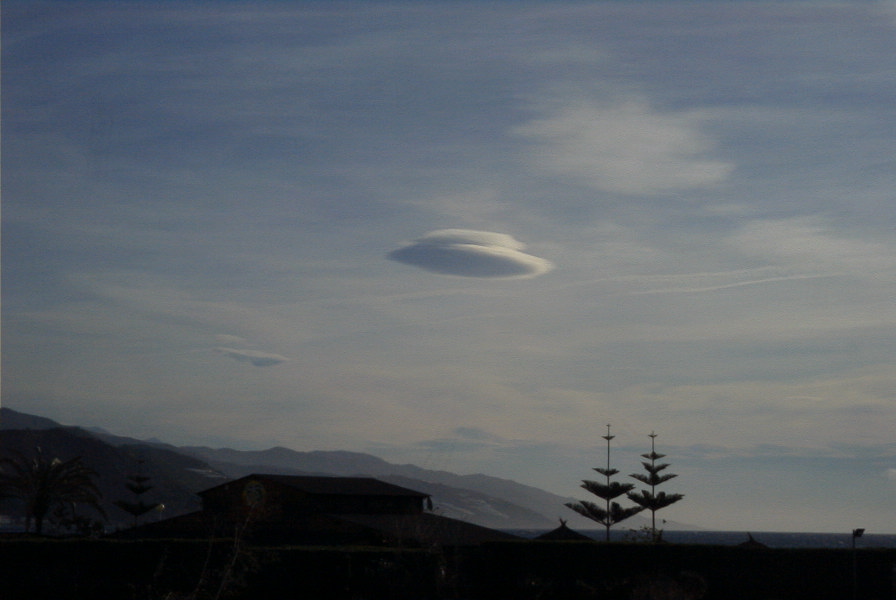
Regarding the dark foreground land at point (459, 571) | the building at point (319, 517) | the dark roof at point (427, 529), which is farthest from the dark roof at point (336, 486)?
the dark foreground land at point (459, 571)

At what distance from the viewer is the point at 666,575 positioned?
40.3 metres

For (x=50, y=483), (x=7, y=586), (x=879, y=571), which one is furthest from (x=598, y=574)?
(x=50, y=483)

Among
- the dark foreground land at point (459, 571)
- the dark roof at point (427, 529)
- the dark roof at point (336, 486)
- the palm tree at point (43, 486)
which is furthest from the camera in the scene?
the palm tree at point (43, 486)

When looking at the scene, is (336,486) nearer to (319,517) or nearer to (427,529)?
(319,517)

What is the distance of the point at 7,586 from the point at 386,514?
2434 centimetres

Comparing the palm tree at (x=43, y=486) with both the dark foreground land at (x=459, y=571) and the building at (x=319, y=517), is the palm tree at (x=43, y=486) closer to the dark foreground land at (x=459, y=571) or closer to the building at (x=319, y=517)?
the building at (x=319, y=517)

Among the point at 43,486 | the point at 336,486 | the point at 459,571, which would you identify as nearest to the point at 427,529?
the point at 336,486

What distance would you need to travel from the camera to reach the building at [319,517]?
51781 mm

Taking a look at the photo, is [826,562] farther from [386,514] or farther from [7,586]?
[7,586]

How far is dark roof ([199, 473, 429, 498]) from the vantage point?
58.5 m

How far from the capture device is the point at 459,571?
40.4 metres

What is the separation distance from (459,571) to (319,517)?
15.7 m

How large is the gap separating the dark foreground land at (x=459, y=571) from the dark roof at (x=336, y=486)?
17.6 meters

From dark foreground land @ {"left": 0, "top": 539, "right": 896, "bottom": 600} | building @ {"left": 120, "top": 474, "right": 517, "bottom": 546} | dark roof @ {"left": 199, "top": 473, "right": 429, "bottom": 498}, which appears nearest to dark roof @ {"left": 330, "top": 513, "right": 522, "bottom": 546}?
building @ {"left": 120, "top": 474, "right": 517, "bottom": 546}
